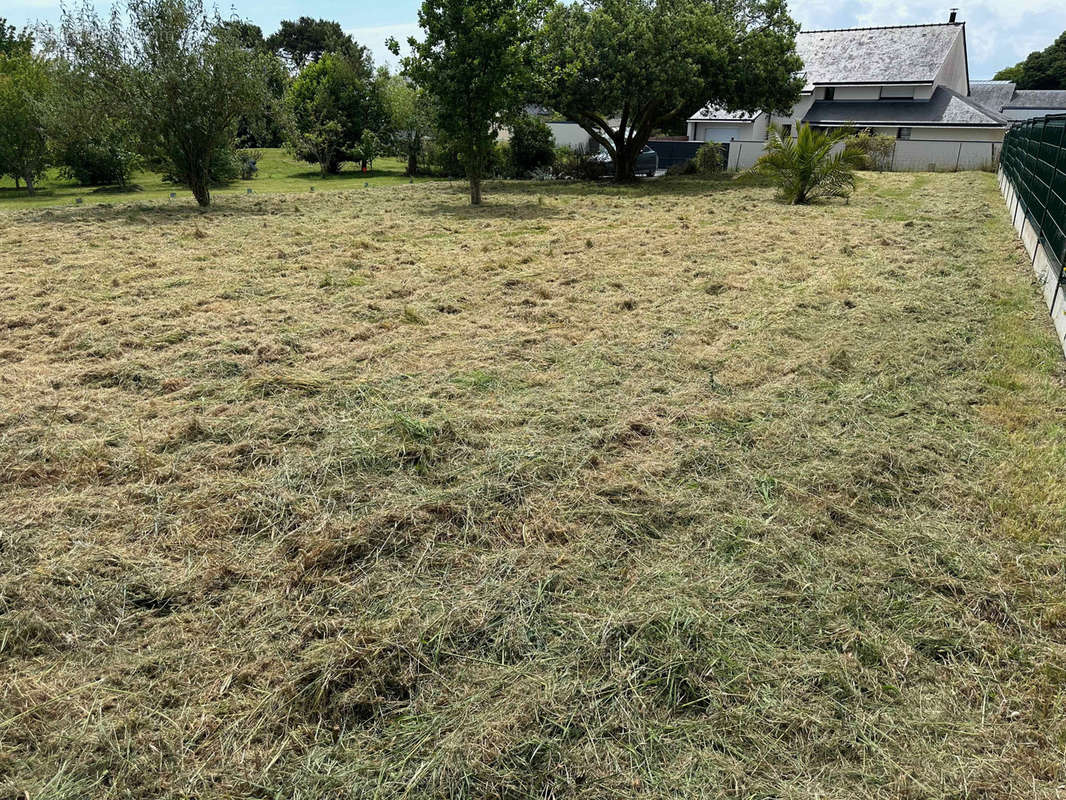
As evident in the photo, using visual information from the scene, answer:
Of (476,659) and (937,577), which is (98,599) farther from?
(937,577)

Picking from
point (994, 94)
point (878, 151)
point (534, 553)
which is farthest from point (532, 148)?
point (994, 94)

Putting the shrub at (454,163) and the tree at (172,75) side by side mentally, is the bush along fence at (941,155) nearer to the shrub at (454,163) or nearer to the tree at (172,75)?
the shrub at (454,163)

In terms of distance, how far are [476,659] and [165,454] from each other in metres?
2.37

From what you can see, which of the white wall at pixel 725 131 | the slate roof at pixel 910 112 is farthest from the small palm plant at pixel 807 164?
the white wall at pixel 725 131

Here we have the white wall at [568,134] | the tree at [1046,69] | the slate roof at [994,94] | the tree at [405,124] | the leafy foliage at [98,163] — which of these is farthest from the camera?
the tree at [1046,69]

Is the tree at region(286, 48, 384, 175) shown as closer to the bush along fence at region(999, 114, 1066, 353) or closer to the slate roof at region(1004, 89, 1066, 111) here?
the bush along fence at region(999, 114, 1066, 353)

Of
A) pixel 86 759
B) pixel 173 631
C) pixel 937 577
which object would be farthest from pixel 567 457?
pixel 86 759

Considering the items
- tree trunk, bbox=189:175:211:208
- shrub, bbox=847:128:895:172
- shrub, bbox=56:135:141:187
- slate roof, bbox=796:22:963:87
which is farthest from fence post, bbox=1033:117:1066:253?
slate roof, bbox=796:22:963:87

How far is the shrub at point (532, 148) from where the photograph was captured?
915 inches

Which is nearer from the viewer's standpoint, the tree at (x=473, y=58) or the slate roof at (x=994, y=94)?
the tree at (x=473, y=58)

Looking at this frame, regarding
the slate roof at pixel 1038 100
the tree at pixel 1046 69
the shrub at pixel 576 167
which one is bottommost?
the shrub at pixel 576 167

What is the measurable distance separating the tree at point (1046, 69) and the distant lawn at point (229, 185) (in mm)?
72909

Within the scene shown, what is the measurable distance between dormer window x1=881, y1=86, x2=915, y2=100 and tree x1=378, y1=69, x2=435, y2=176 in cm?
2170

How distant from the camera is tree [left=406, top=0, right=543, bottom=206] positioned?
1371cm
